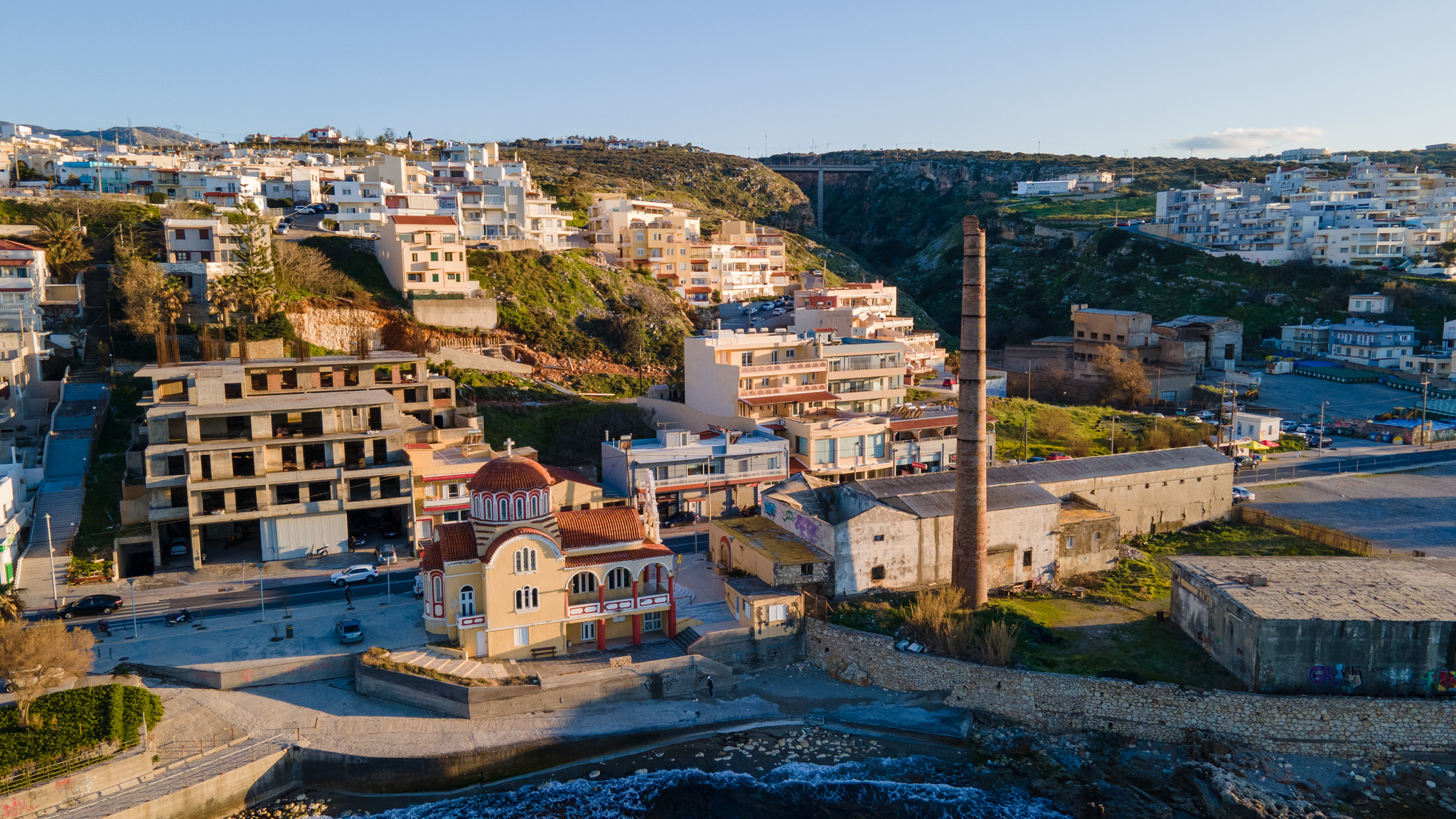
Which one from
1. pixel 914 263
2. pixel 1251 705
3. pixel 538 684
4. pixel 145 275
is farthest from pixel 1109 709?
pixel 914 263

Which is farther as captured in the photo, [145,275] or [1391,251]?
[1391,251]

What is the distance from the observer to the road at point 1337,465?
60.7m

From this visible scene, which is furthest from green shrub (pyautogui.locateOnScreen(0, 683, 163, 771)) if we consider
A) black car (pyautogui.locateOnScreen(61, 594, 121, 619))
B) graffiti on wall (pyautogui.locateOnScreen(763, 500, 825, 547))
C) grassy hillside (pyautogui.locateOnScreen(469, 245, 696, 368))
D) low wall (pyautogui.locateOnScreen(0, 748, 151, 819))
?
grassy hillside (pyautogui.locateOnScreen(469, 245, 696, 368))

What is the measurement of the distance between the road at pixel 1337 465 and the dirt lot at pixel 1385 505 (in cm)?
141

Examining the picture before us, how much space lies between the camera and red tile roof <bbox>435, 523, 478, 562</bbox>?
3325cm

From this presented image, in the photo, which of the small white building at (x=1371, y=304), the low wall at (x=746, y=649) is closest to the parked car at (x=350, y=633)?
the low wall at (x=746, y=649)

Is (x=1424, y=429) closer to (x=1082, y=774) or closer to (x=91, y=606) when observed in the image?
(x=1082, y=774)

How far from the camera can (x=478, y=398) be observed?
6000 cm

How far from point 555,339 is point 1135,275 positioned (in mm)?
76268

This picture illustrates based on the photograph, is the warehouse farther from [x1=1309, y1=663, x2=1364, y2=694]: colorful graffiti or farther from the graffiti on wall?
the graffiti on wall

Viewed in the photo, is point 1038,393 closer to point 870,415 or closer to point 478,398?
point 870,415

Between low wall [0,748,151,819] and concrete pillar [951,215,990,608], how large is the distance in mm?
27730

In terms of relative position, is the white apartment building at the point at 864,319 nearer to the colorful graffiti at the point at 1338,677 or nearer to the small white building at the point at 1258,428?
the small white building at the point at 1258,428

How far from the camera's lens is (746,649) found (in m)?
35.1
